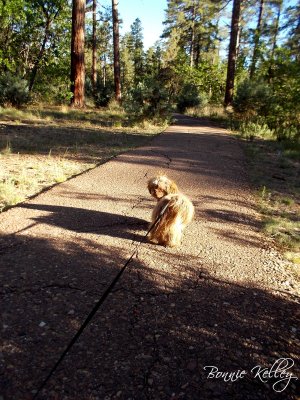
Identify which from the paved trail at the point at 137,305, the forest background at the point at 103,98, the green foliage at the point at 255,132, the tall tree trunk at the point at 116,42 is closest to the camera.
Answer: the paved trail at the point at 137,305

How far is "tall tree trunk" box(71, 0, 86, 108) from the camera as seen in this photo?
13.2 m

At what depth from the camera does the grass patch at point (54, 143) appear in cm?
534

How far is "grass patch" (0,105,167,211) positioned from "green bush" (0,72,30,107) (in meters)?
1.01

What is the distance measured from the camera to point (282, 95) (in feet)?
44.8

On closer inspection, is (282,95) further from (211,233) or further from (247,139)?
(211,233)

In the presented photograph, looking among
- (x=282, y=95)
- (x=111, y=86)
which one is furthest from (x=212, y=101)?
(x=282, y=95)

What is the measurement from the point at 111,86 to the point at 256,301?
66.1ft

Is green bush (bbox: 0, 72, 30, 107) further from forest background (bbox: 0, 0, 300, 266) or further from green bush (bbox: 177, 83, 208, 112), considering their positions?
A: green bush (bbox: 177, 83, 208, 112)

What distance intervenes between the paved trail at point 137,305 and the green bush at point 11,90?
10571 millimetres

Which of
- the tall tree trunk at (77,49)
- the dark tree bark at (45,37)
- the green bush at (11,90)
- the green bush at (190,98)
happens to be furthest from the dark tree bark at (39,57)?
the green bush at (190,98)

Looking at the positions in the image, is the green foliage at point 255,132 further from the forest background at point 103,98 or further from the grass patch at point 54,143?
the grass patch at point 54,143

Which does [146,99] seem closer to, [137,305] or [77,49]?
[77,49]
